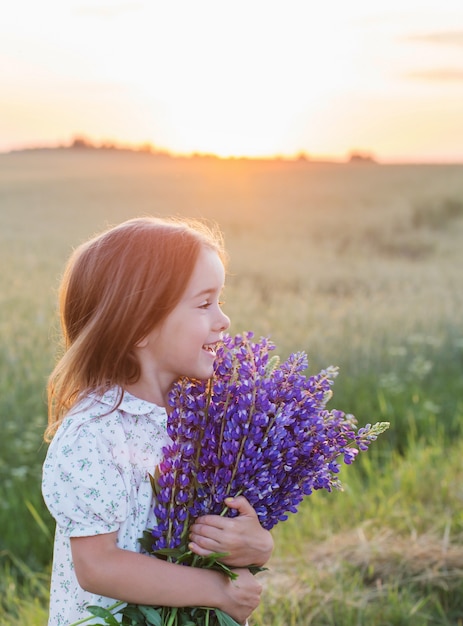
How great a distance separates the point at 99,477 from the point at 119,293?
0.43m

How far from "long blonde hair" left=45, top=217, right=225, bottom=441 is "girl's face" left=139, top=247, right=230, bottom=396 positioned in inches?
0.9

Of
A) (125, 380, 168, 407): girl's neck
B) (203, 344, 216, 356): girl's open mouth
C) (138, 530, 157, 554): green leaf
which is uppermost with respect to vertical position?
(203, 344, 216, 356): girl's open mouth

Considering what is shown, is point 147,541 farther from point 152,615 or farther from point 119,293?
point 119,293

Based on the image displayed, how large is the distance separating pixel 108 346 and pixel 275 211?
558 inches

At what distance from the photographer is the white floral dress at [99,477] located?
Result: 78.4 inches

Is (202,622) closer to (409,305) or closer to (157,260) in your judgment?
(157,260)

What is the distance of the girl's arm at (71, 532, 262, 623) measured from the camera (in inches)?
78.6

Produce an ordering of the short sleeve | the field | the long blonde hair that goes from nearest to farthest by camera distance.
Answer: the short sleeve, the long blonde hair, the field

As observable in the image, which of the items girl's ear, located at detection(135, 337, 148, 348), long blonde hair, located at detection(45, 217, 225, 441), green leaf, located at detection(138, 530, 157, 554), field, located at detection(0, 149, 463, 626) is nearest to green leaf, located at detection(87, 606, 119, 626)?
green leaf, located at detection(138, 530, 157, 554)

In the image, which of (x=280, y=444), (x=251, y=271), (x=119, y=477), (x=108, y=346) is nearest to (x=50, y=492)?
(x=119, y=477)

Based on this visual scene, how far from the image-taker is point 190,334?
2.15 meters

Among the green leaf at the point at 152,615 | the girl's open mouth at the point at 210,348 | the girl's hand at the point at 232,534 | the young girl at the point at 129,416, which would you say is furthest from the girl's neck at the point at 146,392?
the green leaf at the point at 152,615

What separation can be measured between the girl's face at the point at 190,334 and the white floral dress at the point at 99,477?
0.11 metres

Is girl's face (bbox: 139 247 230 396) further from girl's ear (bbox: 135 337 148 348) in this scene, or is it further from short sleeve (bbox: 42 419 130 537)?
short sleeve (bbox: 42 419 130 537)
